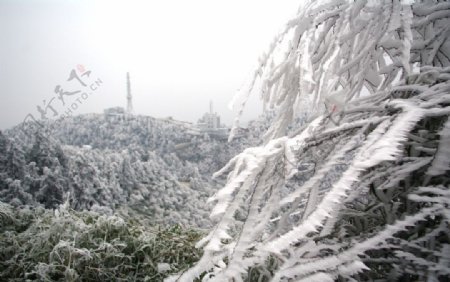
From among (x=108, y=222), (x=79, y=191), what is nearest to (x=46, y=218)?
(x=108, y=222)

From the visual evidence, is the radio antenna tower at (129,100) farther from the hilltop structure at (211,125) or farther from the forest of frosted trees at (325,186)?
the forest of frosted trees at (325,186)

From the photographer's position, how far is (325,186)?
1.42 m

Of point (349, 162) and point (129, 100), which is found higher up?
point (129, 100)

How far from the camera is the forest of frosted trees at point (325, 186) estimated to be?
673 millimetres

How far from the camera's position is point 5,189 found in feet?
46.2

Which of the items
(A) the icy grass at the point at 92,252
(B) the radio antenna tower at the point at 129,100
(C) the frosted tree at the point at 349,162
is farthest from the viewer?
(B) the radio antenna tower at the point at 129,100

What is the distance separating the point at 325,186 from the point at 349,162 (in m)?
0.69

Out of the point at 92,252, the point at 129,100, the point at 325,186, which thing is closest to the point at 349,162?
the point at 325,186

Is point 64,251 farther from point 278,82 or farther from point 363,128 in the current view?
point 363,128

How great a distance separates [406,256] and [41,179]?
677 inches

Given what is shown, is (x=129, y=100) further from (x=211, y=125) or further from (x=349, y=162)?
(x=349, y=162)

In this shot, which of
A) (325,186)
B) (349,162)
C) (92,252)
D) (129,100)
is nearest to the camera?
(349,162)

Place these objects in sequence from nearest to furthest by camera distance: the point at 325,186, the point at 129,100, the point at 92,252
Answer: the point at 325,186 → the point at 92,252 → the point at 129,100

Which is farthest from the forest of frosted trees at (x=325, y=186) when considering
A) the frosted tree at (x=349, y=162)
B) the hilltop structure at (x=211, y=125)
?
the hilltop structure at (x=211, y=125)
